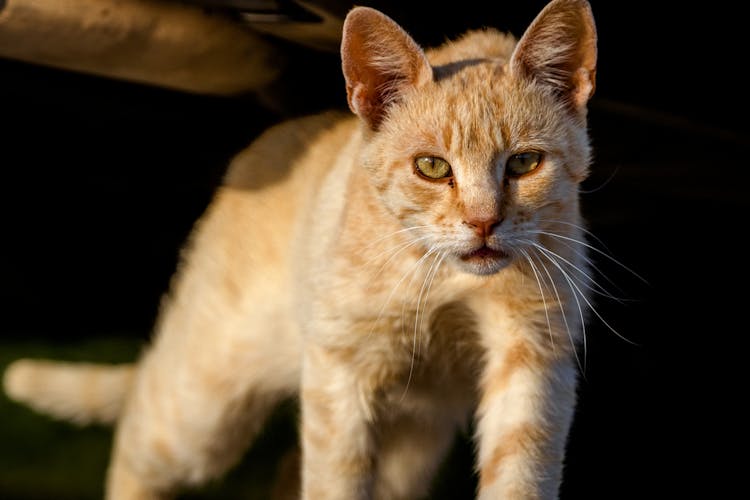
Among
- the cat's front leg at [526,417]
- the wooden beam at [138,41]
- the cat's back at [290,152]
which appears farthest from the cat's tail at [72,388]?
the cat's front leg at [526,417]

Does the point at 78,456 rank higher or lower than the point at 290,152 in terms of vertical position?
lower

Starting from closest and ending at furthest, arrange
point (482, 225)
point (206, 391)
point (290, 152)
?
point (482, 225) → point (206, 391) → point (290, 152)

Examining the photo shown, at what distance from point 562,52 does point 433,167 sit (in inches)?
12.3

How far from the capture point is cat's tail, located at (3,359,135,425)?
2928 mm

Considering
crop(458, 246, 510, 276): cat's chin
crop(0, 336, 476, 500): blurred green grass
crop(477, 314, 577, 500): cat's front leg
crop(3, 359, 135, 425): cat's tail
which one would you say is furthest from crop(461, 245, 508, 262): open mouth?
crop(3, 359, 135, 425): cat's tail

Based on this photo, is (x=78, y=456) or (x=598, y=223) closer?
(x=78, y=456)

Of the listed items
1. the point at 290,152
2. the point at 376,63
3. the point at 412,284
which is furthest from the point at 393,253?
the point at 290,152

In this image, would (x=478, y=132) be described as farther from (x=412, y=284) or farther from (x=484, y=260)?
(x=412, y=284)

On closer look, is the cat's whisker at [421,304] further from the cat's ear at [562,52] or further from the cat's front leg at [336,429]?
the cat's ear at [562,52]

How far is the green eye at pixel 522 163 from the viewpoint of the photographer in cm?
173

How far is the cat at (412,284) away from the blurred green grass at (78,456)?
21.9 inches

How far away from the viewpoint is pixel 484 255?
1.70 meters

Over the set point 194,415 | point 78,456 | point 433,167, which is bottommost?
point 78,456

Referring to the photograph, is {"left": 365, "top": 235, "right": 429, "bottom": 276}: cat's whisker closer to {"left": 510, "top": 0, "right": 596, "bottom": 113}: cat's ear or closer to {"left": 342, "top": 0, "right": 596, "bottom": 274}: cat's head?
{"left": 342, "top": 0, "right": 596, "bottom": 274}: cat's head
